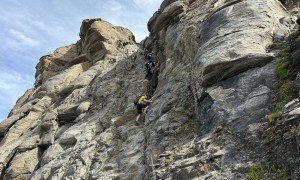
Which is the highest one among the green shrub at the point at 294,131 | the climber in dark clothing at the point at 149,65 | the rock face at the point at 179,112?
the climber in dark clothing at the point at 149,65

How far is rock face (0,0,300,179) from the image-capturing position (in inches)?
576

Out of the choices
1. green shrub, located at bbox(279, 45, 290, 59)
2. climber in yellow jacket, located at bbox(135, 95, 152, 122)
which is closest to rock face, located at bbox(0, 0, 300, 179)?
green shrub, located at bbox(279, 45, 290, 59)

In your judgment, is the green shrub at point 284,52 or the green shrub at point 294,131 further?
the green shrub at point 284,52

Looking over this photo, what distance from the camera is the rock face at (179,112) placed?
576 inches

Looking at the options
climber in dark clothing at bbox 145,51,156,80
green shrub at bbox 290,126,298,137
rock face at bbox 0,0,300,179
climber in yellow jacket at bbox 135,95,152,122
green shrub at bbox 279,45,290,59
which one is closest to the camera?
green shrub at bbox 290,126,298,137

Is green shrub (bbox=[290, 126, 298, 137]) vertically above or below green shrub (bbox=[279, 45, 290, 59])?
below

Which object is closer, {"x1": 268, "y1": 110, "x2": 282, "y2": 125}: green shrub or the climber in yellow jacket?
{"x1": 268, "y1": 110, "x2": 282, "y2": 125}: green shrub

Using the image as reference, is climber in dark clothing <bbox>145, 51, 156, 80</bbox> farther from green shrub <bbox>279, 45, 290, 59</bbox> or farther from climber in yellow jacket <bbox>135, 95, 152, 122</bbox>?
green shrub <bbox>279, 45, 290, 59</bbox>

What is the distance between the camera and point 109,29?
50.8 meters

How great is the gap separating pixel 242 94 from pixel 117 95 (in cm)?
1651

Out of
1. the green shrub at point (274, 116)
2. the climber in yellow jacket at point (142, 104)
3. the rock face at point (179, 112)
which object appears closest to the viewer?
the green shrub at point (274, 116)

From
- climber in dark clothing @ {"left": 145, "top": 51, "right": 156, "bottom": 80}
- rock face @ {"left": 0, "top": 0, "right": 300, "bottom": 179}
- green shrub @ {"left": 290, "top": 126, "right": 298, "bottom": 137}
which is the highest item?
climber in dark clothing @ {"left": 145, "top": 51, "right": 156, "bottom": 80}

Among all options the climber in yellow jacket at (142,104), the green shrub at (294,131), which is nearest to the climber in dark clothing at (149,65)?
the climber in yellow jacket at (142,104)

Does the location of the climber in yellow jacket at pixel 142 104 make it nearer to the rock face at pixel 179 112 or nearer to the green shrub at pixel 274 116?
the rock face at pixel 179 112
